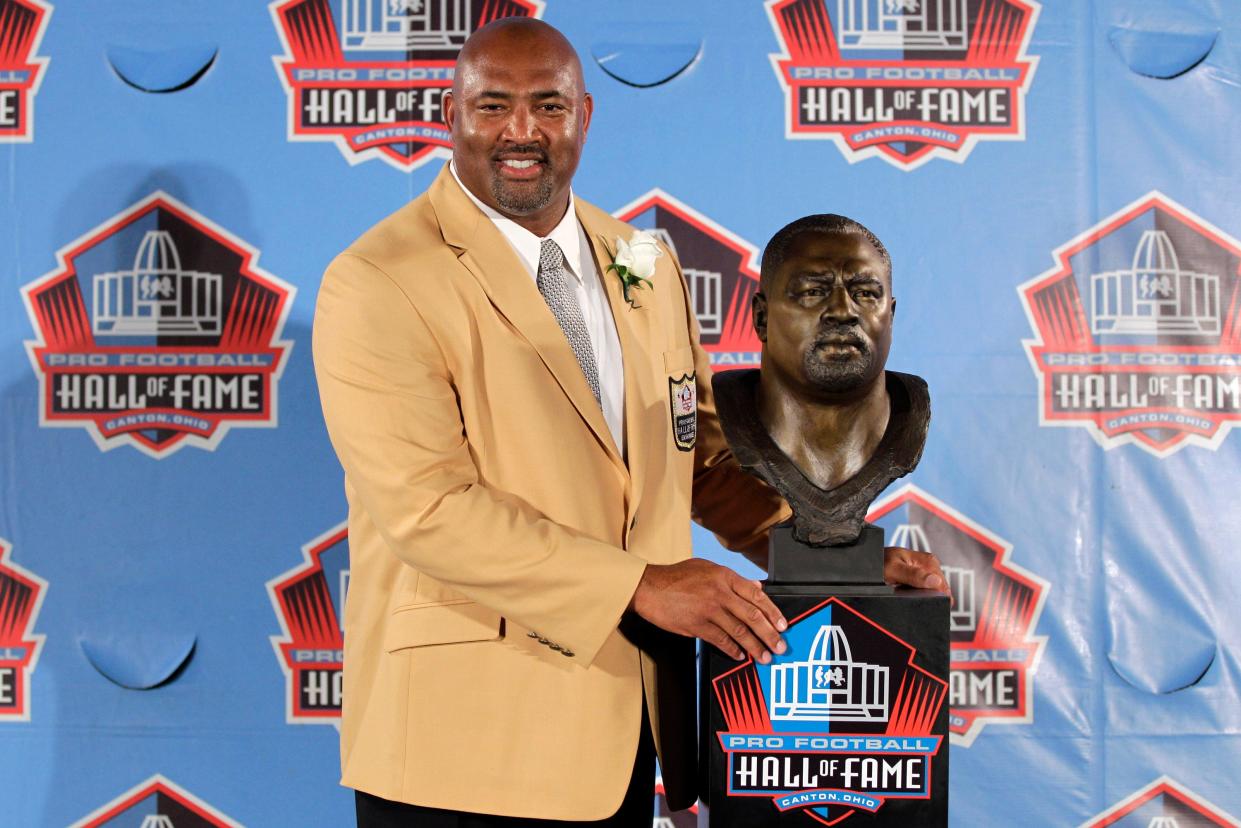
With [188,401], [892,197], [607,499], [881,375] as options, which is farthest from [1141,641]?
[188,401]

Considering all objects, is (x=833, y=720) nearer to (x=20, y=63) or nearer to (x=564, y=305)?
(x=564, y=305)

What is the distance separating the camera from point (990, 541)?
266cm

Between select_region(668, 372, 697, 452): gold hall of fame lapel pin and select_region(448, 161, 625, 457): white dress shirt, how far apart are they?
0.27ft

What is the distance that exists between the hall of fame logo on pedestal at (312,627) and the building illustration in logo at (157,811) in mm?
280

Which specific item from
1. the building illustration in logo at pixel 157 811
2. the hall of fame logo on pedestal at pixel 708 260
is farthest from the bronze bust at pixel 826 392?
the building illustration in logo at pixel 157 811

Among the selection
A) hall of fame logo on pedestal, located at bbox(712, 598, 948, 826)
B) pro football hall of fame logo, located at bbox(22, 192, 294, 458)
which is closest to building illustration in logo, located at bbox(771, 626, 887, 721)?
hall of fame logo on pedestal, located at bbox(712, 598, 948, 826)

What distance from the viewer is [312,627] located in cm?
269

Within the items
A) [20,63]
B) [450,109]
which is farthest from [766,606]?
[20,63]

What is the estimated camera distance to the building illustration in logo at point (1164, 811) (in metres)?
2.66

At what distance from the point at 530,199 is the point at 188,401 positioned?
1365 millimetres

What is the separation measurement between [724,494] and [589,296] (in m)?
0.39

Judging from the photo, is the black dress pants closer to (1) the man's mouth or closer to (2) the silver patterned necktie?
(2) the silver patterned necktie

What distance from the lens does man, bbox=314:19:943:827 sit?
145cm

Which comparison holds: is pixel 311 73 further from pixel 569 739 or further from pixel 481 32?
pixel 569 739
